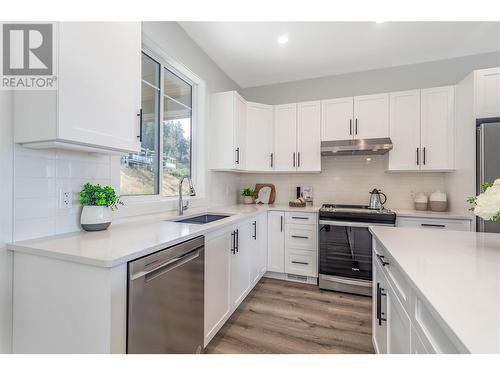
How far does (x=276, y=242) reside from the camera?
311 centimetres

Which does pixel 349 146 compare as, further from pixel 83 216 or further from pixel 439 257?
pixel 83 216

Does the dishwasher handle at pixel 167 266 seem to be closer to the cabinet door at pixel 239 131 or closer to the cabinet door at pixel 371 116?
the cabinet door at pixel 239 131

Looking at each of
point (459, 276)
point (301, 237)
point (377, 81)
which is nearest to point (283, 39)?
point (377, 81)

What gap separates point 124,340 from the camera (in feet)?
3.38

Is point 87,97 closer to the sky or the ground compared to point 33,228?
closer to the sky

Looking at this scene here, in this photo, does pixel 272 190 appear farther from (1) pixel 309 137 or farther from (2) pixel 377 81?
(2) pixel 377 81

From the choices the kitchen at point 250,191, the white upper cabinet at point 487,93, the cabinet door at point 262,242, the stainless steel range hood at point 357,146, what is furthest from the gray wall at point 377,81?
the cabinet door at point 262,242

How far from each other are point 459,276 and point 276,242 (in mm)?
2357

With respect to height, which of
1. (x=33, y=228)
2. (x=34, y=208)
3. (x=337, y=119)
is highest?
(x=337, y=119)

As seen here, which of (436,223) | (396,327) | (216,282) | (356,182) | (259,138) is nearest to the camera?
(396,327)

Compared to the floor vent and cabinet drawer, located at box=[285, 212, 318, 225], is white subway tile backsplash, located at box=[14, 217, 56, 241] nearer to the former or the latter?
cabinet drawer, located at box=[285, 212, 318, 225]

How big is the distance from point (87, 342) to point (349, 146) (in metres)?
2.91

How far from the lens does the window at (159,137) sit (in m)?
2.13
